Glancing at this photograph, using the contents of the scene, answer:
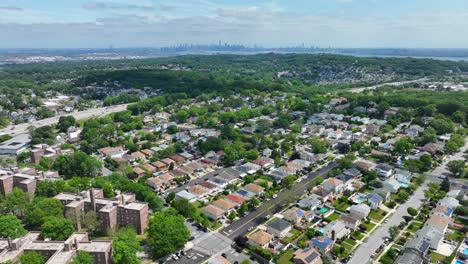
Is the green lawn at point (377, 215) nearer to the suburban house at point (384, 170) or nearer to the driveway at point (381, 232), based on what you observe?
the driveway at point (381, 232)

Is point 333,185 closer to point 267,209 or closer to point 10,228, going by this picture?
point 267,209

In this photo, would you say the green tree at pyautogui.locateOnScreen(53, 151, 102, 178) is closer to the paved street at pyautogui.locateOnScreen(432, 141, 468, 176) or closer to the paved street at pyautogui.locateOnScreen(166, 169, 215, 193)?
the paved street at pyautogui.locateOnScreen(166, 169, 215, 193)

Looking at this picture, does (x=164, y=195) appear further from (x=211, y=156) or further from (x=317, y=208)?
(x=317, y=208)

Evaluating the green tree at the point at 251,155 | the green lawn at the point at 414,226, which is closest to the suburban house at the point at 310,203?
the green lawn at the point at 414,226

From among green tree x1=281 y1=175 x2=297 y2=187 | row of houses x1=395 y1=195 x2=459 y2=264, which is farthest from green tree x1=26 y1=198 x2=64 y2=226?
row of houses x1=395 y1=195 x2=459 y2=264

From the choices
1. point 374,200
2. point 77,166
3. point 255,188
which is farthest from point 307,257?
point 77,166
